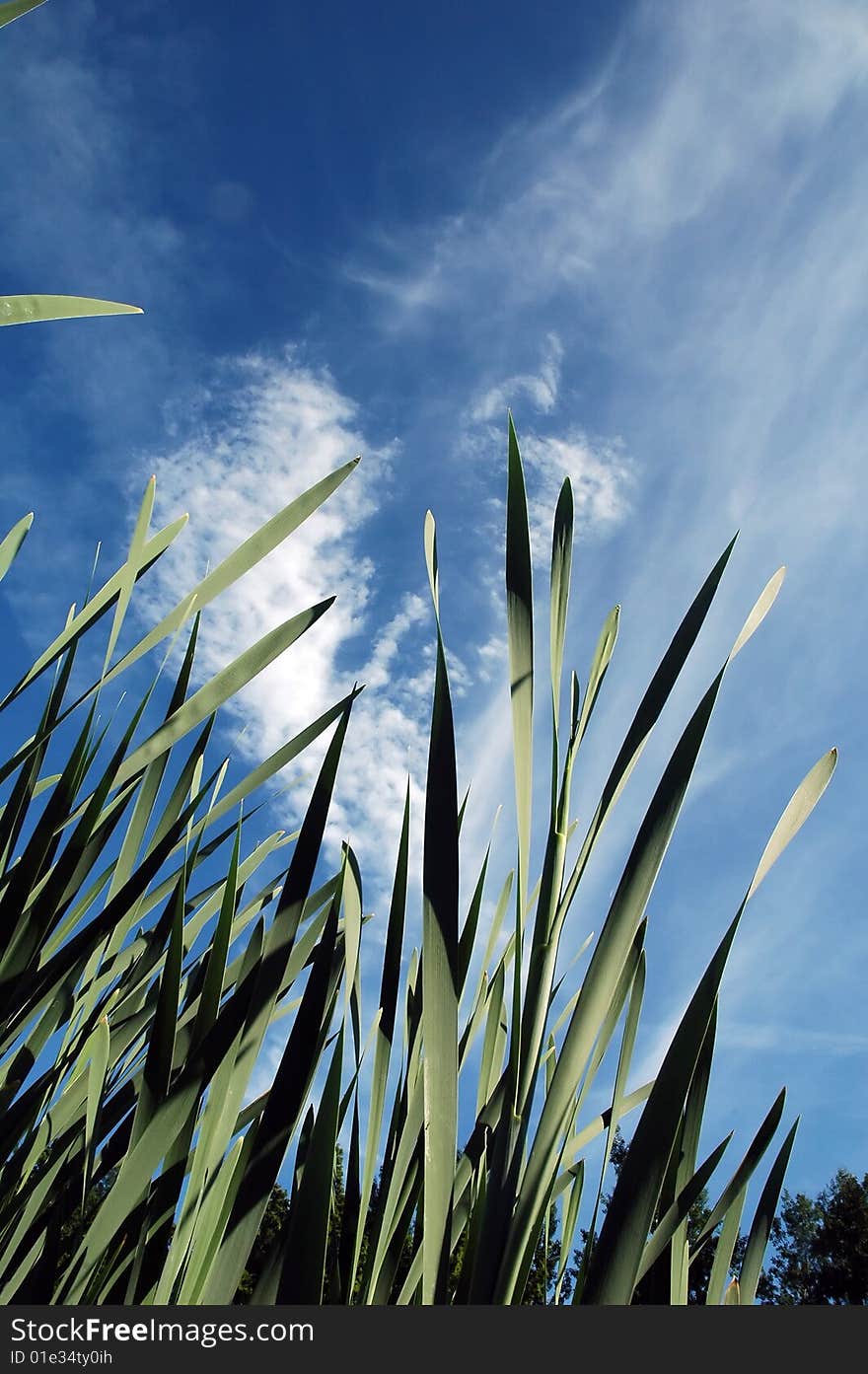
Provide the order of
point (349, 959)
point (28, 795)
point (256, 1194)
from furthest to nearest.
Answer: point (28, 795) < point (349, 959) < point (256, 1194)

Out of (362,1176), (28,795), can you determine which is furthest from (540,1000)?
(28,795)

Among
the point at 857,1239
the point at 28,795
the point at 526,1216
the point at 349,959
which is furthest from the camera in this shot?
the point at 857,1239

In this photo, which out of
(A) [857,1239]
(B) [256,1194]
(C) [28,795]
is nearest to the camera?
(B) [256,1194]

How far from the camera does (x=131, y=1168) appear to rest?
427mm

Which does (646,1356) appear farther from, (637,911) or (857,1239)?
(857,1239)

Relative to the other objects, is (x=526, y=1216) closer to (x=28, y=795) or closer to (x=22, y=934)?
(x=22, y=934)

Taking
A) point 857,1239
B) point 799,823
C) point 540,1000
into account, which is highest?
point 857,1239

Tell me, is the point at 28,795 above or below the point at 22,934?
above

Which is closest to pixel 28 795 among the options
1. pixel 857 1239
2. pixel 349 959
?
pixel 349 959

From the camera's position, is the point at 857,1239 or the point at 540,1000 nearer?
the point at 540,1000

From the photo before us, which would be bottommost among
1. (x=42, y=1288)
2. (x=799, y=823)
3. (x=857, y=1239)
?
(x=42, y=1288)

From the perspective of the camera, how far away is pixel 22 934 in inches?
21.4

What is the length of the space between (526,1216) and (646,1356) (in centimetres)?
8

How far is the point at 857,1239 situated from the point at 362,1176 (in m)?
18.6
